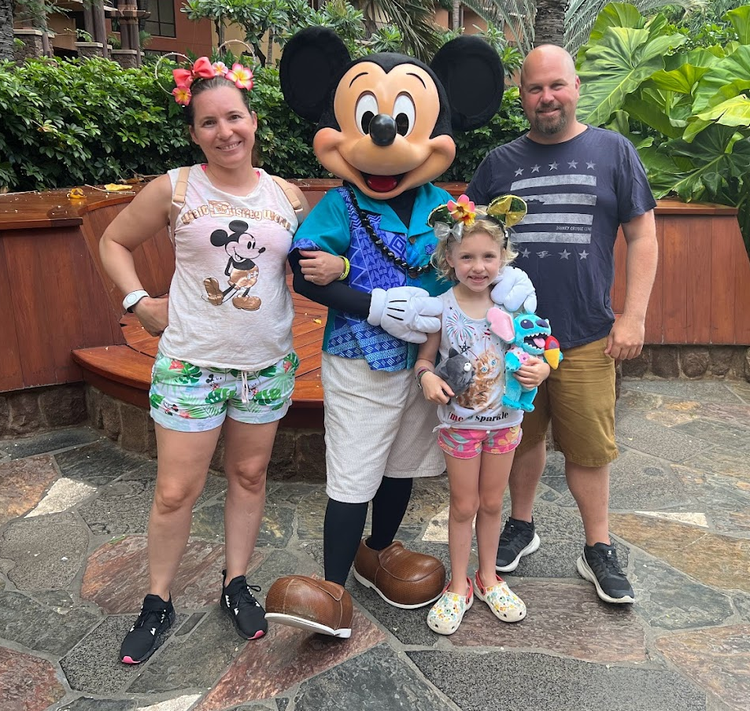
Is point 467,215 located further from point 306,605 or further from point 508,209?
point 306,605

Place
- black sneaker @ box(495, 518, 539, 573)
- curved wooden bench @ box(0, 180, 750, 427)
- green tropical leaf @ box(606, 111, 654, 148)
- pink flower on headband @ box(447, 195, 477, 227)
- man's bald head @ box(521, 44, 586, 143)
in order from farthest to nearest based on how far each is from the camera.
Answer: green tropical leaf @ box(606, 111, 654, 148), curved wooden bench @ box(0, 180, 750, 427), black sneaker @ box(495, 518, 539, 573), man's bald head @ box(521, 44, 586, 143), pink flower on headband @ box(447, 195, 477, 227)

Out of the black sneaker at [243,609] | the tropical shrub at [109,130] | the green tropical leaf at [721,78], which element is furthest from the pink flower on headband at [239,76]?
the green tropical leaf at [721,78]

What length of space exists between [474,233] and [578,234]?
443mm

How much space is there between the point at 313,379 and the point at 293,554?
99 centimetres

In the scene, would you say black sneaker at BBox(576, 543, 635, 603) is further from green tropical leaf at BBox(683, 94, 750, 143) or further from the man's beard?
green tropical leaf at BBox(683, 94, 750, 143)

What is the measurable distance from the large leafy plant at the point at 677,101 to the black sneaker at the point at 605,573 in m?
3.57

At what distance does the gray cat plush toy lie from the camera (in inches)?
82.9

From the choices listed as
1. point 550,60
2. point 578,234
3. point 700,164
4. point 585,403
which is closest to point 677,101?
point 700,164

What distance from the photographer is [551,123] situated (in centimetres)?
229

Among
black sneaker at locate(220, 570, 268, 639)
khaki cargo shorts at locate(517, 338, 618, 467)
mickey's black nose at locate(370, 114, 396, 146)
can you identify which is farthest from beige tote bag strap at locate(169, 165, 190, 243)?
khaki cargo shorts at locate(517, 338, 618, 467)

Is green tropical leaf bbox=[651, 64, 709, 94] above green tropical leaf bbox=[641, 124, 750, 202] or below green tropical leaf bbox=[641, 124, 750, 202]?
above

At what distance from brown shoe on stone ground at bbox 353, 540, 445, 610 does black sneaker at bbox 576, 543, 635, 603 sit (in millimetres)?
555

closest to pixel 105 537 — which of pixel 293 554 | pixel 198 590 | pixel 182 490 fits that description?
pixel 198 590

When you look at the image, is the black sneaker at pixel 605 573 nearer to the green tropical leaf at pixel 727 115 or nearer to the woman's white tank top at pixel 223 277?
the woman's white tank top at pixel 223 277
